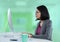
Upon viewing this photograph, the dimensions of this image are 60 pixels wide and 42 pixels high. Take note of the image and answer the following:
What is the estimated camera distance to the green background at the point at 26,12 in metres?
3.79

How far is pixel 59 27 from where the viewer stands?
3.86m

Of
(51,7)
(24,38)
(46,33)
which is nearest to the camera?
(24,38)

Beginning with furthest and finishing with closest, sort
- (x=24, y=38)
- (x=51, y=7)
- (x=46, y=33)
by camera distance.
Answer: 1. (x=51, y=7)
2. (x=46, y=33)
3. (x=24, y=38)

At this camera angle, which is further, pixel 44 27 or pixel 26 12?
pixel 26 12

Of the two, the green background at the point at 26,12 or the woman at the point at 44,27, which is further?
the green background at the point at 26,12

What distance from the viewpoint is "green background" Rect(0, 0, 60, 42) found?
379cm

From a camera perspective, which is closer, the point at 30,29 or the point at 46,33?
the point at 46,33

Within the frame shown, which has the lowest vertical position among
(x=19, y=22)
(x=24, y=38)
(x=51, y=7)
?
(x=24, y=38)

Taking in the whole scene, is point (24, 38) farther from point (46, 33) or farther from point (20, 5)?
point (20, 5)

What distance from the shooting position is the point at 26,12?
12.6 feet

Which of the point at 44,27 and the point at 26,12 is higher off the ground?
the point at 26,12

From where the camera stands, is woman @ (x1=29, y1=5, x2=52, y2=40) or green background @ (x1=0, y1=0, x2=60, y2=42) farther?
green background @ (x1=0, y1=0, x2=60, y2=42)

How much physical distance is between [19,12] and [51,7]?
72 centimetres

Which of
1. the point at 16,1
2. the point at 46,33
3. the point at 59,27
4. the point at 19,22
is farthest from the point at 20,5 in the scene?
the point at 46,33
